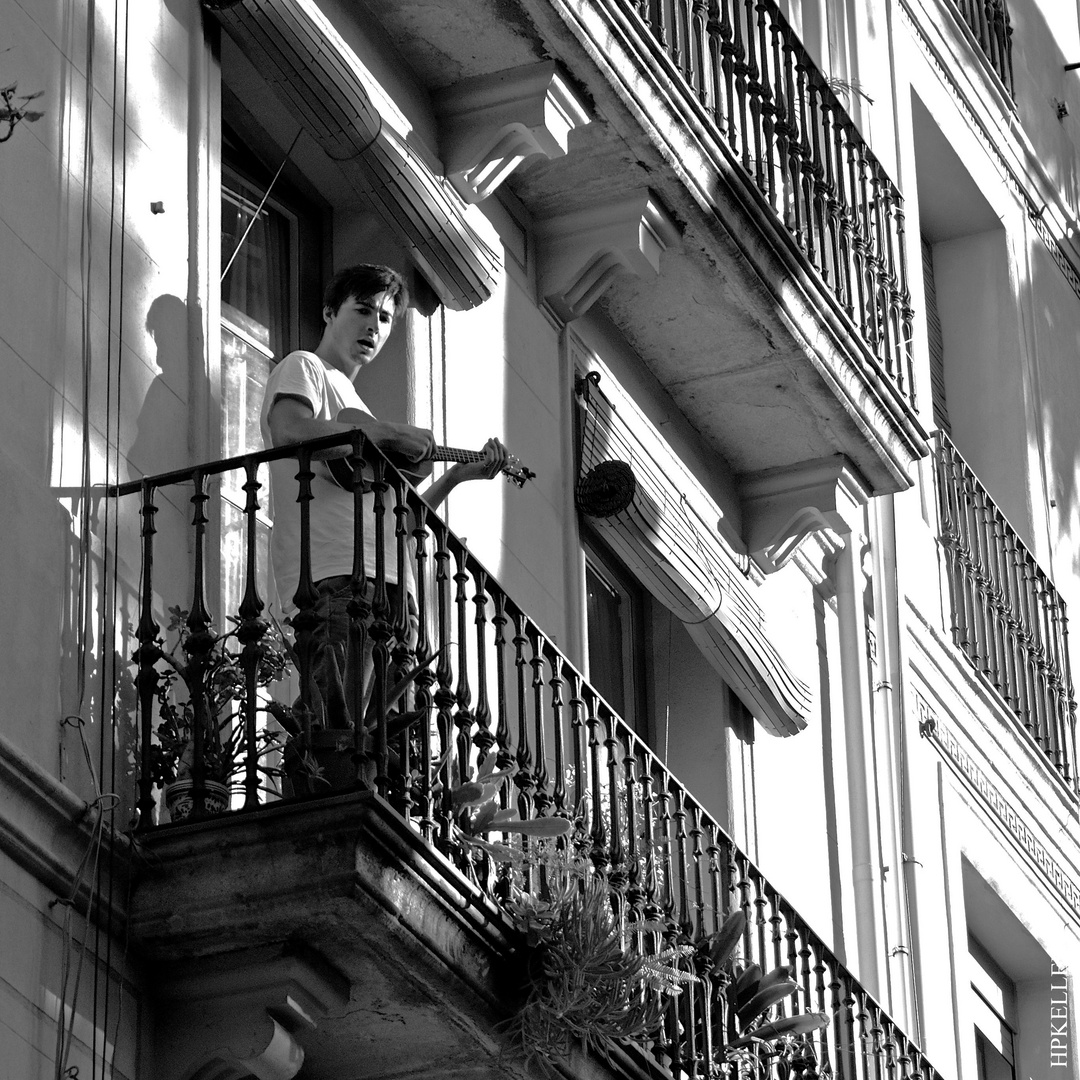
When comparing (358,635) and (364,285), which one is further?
(364,285)

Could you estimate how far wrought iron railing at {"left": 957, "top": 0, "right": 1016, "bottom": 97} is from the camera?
1789 cm

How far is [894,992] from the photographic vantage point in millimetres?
12938

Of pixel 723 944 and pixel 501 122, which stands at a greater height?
pixel 501 122

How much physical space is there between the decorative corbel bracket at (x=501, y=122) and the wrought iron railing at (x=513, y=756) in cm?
145

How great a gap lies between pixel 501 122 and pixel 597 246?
2.84ft

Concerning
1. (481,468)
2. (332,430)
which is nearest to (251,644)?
(332,430)

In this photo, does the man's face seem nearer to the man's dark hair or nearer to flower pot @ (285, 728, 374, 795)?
the man's dark hair

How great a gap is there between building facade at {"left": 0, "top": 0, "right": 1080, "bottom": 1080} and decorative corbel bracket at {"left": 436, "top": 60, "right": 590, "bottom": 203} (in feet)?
0.06

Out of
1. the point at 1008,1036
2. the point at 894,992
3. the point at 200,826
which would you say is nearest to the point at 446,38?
the point at 200,826

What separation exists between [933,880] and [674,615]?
2.43 metres

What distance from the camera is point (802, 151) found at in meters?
12.6

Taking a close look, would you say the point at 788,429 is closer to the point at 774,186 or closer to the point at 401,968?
the point at 774,186

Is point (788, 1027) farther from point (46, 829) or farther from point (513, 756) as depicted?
point (46, 829)

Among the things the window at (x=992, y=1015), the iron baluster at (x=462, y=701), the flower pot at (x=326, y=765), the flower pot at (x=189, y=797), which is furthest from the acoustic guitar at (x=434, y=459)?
the window at (x=992, y=1015)
